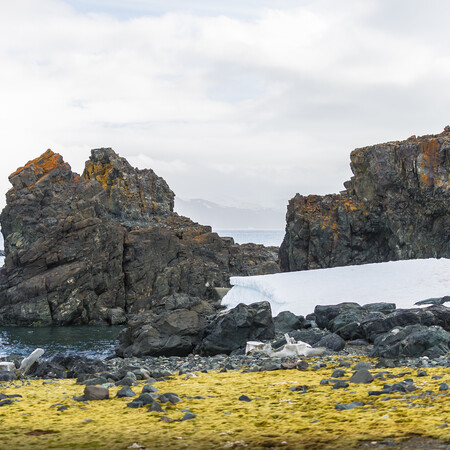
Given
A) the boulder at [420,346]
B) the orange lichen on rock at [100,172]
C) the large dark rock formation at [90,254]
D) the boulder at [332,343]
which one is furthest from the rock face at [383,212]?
the boulder at [420,346]

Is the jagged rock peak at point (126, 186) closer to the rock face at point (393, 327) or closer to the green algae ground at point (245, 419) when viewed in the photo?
the rock face at point (393, 327)

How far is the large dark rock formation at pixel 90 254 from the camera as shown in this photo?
2517 inches

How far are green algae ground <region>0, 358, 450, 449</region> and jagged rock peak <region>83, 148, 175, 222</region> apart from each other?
78277 mm

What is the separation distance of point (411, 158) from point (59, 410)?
66767mm

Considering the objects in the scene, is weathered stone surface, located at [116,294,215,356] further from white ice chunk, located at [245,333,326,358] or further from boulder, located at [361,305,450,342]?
boulder, located at [361,305,450,342]

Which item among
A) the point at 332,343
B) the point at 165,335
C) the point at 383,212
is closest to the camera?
the point at 332,343

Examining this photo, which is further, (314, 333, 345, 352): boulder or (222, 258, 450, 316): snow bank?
(222, 258, 450, 316): snow bank

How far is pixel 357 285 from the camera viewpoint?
33281 mm

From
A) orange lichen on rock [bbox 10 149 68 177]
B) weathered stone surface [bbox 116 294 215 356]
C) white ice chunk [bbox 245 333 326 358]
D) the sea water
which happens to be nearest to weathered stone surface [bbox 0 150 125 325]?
orange lichen on rock [bbox 10 149 68 177]

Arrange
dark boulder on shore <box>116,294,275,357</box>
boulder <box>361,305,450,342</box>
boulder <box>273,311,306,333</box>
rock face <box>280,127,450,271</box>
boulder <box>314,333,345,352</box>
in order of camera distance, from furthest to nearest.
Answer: rock face <box>280,127,450,271</box> < boulder <box>273,311,306,333</box> < dark boulder on shore <box>116,294,275,357</box> < boulder <box>361,305,450,342</box> < boulder <box>314,333,345,352</box>

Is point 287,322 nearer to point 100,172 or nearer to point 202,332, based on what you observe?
point 202,332

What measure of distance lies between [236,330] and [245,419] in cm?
1636

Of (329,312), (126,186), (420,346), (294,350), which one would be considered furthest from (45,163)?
(420,346)

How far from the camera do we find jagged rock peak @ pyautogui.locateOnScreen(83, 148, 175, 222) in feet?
295
